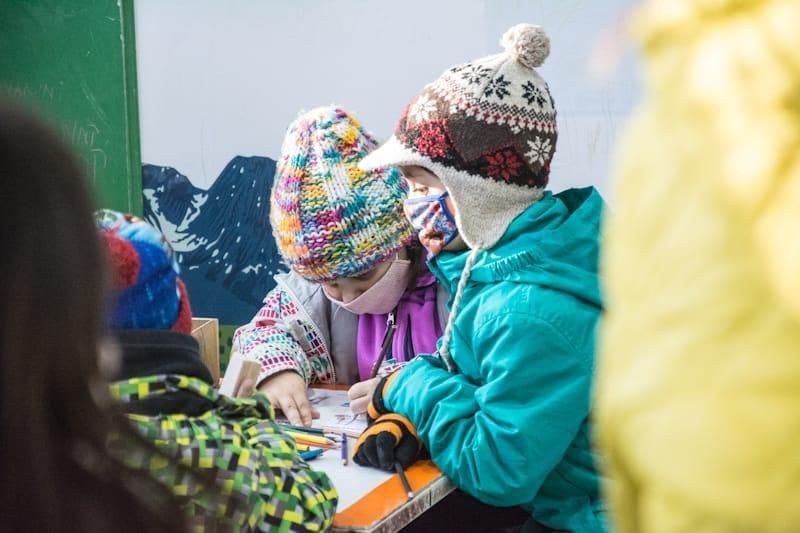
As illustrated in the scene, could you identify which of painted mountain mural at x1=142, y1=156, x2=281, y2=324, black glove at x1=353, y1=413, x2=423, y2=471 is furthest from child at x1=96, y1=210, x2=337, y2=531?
painted mountain mural at x1=142, y1=156, x2=281, y2=324

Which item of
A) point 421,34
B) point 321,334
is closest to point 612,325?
point 321,334

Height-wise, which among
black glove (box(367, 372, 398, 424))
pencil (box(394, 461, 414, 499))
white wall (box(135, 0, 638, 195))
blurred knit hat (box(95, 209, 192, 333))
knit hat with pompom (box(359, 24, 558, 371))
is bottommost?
pencil (box(394, 461, 414, 499))

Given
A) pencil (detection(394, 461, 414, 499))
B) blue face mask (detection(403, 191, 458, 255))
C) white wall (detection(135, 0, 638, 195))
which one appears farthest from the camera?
white wall (detection(135, 0, 638, 195))

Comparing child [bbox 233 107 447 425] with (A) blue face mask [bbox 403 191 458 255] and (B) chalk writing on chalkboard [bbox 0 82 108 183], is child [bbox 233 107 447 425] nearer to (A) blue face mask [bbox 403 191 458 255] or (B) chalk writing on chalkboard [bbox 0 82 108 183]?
(A) blue face mask [bbox 403 191 458 255]

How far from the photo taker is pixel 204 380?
128cm

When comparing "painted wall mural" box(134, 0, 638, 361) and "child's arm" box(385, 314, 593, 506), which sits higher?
"painted wall mural" box(134, 0, 638, 361)

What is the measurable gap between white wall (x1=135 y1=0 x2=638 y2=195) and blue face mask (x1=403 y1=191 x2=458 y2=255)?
3.28 ft

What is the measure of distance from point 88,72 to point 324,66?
47.7 inches

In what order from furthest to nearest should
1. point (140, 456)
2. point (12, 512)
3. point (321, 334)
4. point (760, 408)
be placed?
point (321, 334) < point (140, 456) < point (12, 512) < point (760, 408)

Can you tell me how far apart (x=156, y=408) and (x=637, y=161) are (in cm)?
86

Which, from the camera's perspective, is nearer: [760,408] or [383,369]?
[760,408]

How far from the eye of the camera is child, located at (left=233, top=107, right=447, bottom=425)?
2164 mm

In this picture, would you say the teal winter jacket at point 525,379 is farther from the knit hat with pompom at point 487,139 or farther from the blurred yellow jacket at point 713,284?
the blurred yellow jacket at point 713,284

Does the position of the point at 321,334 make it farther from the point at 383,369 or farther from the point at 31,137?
the point at 31,137
